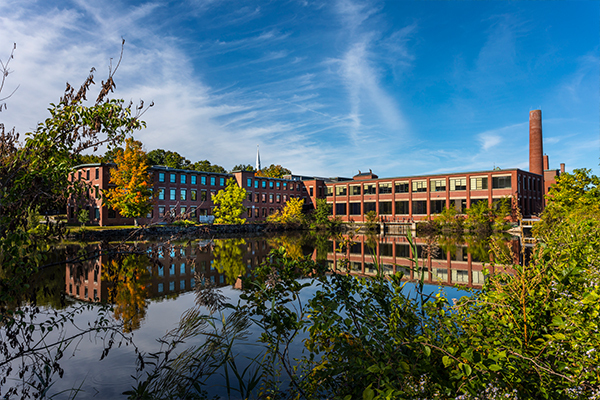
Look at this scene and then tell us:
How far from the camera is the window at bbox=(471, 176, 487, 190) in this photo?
61.2 m

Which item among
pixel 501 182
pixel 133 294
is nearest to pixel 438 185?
pixel 501 182

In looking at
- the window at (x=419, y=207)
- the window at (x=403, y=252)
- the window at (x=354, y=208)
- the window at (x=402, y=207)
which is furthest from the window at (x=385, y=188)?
the window at (x=403, y=252)

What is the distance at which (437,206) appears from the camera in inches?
2598

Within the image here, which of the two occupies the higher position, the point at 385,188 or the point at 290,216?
the point at 385,188

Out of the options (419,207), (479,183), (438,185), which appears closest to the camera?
(479,183)

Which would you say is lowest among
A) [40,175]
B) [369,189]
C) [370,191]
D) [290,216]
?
[290,216]

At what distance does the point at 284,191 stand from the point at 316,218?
1455 cm

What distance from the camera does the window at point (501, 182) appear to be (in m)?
58.7

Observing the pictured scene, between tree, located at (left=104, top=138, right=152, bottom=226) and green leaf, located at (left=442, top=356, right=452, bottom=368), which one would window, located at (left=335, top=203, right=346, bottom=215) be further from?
green leaf, located at (left=442, top=356, right=452, bottom=368)

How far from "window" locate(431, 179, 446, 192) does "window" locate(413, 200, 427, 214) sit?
3.13 meters

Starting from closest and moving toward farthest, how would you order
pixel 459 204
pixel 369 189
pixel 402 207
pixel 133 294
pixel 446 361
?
pixel 446 361, pixel 133 294, pixel 459 204, pixel 402 207, pixel 369 189

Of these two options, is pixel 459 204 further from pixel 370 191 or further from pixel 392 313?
pixel 392 313

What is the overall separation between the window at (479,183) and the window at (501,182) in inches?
56.4

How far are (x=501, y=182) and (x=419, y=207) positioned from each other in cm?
1474
